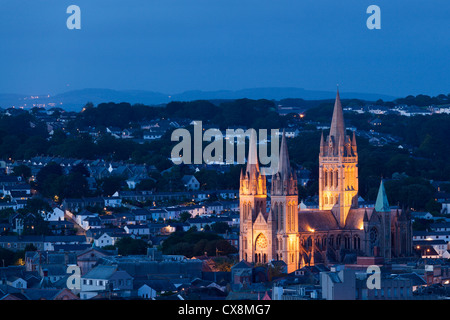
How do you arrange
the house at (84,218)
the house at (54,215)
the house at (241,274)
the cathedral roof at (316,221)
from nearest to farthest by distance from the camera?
1. the house at (241,274)
2. the cathedral roof at (316,221)
3. the house at (84,218)
4. the house at (54,215)

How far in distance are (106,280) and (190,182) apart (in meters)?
67.7

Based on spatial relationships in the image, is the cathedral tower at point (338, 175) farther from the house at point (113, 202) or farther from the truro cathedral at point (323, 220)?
the house at point (113, 202)

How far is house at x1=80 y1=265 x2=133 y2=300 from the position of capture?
197ft

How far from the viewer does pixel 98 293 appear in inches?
2137

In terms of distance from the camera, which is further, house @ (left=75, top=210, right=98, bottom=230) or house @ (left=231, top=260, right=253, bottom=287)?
house @ (left=75, top=210, right=98, bottom=230)

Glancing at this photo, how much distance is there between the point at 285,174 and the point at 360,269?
12115mm

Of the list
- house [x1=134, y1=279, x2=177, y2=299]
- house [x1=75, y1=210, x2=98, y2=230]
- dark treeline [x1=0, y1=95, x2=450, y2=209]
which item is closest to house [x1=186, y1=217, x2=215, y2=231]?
house [x1=75, y1=210, x2=98, y2=230]

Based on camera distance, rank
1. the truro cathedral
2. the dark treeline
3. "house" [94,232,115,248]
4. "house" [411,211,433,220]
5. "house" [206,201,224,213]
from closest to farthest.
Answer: the truro cathedral < "house" [94,232,115,248] < "house" [411,211,433,220] < "house" [206,201,224,213] < the dark treeline

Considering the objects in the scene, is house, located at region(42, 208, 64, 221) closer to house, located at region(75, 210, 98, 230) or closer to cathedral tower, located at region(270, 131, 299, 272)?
house, located at region(75, 210, 98, 230)

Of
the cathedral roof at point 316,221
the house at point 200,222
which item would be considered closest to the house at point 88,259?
the cathedral roof at point 316,221

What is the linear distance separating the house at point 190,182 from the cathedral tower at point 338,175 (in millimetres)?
49172

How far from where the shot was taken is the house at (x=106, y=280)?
5992 centimetres

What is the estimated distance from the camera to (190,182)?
422ft
